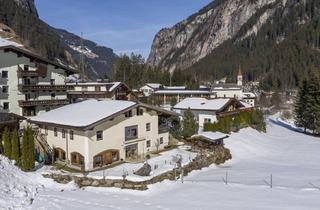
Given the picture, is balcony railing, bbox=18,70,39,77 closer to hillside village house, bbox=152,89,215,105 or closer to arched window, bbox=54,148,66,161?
arched window, bbox=54,148,66,161

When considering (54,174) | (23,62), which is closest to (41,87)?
(23,62)

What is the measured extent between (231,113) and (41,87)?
108 ft

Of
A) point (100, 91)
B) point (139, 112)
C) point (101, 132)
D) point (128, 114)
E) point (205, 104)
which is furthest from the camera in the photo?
point (100, 91)

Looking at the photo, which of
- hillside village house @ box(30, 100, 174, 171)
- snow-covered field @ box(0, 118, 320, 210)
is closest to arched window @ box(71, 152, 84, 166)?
hillside village house @ box(30, 100, 174, 171)

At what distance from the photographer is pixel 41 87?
4688 centimetres

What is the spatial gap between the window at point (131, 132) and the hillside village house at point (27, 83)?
1393 cm

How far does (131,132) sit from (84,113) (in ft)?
17.1

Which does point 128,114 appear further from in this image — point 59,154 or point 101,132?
point 59,154

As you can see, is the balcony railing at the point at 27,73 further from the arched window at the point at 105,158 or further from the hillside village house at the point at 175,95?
the hillside village house at the point at 175,95

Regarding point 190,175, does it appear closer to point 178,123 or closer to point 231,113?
point 178,123

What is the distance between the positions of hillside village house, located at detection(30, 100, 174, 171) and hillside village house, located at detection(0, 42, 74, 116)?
5688 mm

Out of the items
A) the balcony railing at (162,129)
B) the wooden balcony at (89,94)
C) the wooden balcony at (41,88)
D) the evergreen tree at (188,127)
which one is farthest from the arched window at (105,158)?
the wooden balcony at (89,94)

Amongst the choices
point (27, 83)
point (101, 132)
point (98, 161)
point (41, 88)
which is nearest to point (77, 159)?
point (98, 161)

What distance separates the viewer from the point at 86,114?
125 ft
